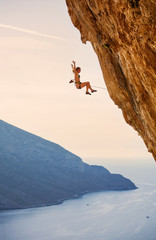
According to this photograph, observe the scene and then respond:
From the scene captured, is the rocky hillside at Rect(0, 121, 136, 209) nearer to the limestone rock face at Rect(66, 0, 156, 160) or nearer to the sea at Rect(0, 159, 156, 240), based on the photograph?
the sea at Rect(0, 159, 156, 240)

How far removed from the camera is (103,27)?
21.5ft

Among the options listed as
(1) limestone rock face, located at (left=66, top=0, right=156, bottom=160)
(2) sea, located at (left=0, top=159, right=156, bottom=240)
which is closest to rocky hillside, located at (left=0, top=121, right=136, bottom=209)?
(2) sea, located at (left=0, top=159, right=156, bottom=240)

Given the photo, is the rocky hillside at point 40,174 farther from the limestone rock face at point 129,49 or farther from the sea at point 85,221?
the limestone rock face at point 129,49

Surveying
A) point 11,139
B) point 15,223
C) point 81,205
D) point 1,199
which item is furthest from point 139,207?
point 11,139

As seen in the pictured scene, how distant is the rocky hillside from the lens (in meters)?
90.1

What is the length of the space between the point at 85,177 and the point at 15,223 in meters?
59.8

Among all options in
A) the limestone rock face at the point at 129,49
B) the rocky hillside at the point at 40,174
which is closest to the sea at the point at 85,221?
the rocky hillside at the point at 40,174

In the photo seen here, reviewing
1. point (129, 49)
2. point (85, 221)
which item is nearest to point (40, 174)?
point (85, 221)

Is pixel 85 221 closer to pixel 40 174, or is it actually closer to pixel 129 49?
pixel 40 174

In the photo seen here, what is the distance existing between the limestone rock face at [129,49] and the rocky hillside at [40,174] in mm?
81084

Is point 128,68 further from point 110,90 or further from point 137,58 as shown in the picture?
point 110,90

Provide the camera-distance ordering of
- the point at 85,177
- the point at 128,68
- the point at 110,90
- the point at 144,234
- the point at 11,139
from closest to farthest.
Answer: the point at 128,68 → the point at 110,90 → the point at 144,234 → the point at 85,177 → the point at 11,139

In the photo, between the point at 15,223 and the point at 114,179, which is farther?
the point at 114,179

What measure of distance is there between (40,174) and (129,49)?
113 metres
